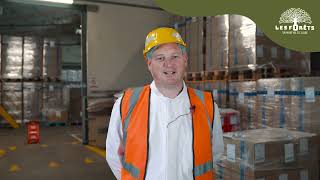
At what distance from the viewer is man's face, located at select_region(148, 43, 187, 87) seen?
2180mm

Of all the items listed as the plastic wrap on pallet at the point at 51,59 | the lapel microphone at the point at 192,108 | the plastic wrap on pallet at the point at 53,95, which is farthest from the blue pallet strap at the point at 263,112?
the plastic wrap on pallet at the point at 51,59

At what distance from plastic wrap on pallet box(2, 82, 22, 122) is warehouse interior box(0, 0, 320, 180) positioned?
0.11 feet

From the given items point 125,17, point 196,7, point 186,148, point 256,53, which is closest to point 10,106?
point 125,17

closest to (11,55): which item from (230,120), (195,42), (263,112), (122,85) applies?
(122,85)

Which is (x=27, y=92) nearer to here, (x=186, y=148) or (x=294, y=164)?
(x=294, y=164)

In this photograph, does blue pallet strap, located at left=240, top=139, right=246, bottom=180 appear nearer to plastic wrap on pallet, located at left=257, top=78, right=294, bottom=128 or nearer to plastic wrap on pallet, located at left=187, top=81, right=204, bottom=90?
plastic wrap on pallet, located at left=257, top=78, right=294, bottom=128

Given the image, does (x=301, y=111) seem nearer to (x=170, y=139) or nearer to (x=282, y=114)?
(x=282, y=114)

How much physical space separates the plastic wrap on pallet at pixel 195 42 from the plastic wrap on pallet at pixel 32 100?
686 cm

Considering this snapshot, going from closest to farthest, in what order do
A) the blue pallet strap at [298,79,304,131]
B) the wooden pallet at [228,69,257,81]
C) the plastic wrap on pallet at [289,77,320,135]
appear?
the plastic wrap on pallet at [289,77,320,135], the blue pallet strap at [298,79,304,131], the wooden pallet at [228,69,257,81]

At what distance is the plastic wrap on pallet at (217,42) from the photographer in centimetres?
677

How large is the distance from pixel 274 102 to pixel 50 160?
449 cm

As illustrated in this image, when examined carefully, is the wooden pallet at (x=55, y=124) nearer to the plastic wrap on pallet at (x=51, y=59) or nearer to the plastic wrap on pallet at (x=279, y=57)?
the plastic wrap on pallet at (x=51, y=59)

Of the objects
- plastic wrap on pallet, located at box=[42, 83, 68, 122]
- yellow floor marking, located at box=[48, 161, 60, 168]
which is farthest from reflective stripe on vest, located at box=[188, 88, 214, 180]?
plastic wrap on pallet, located at box=[42, 83, 68, 122]

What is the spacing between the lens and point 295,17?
251 inches
